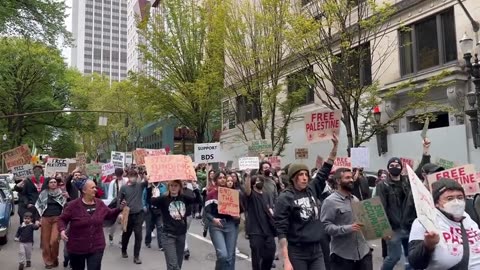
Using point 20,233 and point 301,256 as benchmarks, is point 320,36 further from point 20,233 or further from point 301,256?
point 301,256

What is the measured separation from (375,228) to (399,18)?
15.6m

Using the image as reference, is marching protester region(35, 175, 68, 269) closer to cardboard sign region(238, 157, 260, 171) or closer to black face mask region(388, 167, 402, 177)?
cardboard sign region(238, 157, 260, 171)

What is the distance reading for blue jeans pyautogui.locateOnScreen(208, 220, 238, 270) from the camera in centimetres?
695

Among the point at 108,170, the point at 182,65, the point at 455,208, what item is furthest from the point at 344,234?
the point at 182,65

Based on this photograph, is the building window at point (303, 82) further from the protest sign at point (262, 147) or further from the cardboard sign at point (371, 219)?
the cardboard sign at point (371, 219)

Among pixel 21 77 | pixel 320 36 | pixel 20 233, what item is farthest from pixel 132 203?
pixel 21 77

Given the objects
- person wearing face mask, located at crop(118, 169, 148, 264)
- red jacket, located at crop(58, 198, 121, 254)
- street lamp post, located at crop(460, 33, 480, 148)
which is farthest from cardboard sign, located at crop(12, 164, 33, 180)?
street lamp post, located at crop(460, 33, 480, 148)

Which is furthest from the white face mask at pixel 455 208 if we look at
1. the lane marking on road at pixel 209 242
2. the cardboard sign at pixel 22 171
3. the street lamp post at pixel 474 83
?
the cardboard sign at pixel 22 171

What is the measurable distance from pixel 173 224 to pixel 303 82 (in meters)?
13.1

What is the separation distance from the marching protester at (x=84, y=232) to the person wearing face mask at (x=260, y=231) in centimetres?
209

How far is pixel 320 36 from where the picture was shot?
16.1 m

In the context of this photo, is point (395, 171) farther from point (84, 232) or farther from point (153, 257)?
point (153, 257)

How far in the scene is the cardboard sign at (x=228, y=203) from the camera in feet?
23.6

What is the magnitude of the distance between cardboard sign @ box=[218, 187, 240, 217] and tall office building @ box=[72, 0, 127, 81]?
516 ft
